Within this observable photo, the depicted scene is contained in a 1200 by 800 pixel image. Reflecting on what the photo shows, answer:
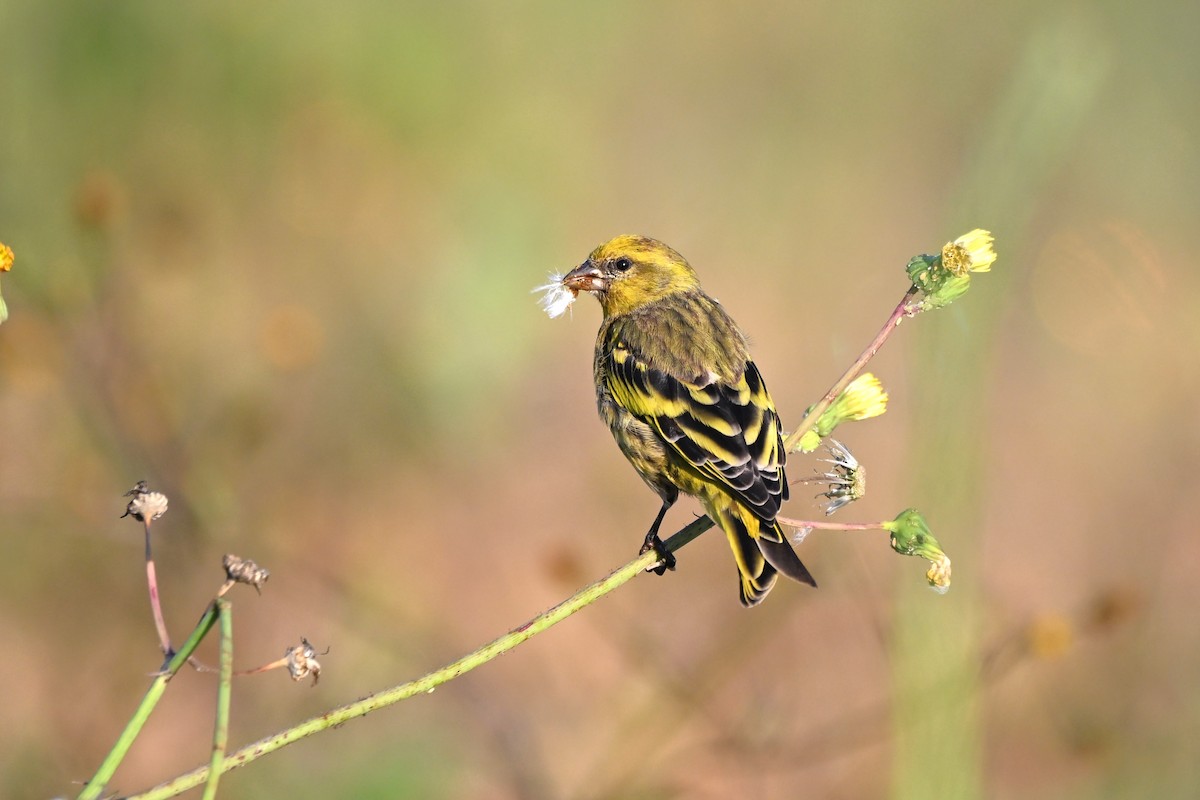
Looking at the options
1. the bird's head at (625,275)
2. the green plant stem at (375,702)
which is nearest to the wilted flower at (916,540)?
the green plant stem at (375,702)

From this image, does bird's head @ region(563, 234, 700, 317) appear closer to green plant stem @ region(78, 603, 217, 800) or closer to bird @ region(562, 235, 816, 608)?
bird @ region(562, 235, 816, 608)

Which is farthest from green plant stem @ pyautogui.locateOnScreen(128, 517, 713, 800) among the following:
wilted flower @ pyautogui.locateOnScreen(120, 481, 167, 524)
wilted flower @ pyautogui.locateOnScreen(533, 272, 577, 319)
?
wilted flower @ pyautogui.locateOnScreen(533, 272, 577, 319)

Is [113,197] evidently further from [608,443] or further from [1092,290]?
[1092,290]

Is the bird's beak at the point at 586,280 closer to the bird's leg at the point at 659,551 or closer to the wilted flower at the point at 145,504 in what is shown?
the bird's leg at the point at 659,551

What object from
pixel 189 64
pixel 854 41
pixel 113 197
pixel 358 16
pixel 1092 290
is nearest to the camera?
pixel 113 197

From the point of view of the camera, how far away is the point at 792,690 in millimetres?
5938

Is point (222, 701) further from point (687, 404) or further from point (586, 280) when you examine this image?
point (586, 280)

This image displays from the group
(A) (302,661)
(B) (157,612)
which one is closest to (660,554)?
(A) (302,661)

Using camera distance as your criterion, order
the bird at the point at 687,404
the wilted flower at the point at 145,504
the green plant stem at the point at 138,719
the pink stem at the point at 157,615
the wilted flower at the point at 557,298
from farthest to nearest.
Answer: the wilted flower at the point at 557,298, the bird at the point at 687,404, the wilted flower at the point at 145,504, the pink stem at the point at 157,615, the green plant stem at the point at 138,719

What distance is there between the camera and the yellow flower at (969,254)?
2.58 m

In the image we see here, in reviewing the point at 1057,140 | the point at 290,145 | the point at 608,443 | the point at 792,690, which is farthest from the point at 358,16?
the point at 1057,140

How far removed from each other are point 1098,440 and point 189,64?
562cm

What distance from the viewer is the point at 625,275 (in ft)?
15.3

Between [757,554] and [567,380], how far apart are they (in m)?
4.39
